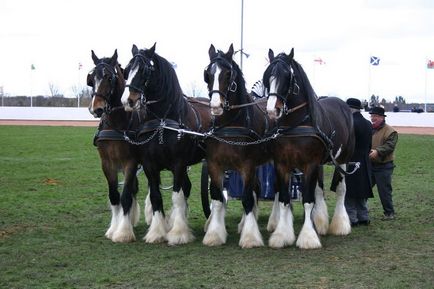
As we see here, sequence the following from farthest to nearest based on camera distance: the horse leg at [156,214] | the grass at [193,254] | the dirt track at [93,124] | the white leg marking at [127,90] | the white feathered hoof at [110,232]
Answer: the dirt track at [93,124] < the white feathered hoof at [110,232] < the horse leg at [156,214] < the white leg marking at [127,90] < the grass at [193,254]

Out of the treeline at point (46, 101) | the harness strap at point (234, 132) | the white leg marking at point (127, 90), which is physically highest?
the treeline at point (46, 101)

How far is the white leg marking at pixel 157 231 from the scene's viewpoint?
878cm

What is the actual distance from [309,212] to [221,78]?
6.46 feet

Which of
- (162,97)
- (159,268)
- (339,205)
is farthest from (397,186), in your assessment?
(159,268)

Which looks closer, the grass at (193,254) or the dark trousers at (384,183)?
the grass at (193,254)

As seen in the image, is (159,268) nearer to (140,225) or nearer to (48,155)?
(140,225)

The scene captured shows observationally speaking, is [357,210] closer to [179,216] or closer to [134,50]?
[179,216]

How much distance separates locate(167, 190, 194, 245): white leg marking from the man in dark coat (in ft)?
8.87

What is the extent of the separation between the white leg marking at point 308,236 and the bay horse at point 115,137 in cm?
218

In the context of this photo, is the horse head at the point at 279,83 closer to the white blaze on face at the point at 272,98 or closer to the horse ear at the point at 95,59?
the white blaze on face at the point at 272,98

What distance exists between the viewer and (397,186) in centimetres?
1455

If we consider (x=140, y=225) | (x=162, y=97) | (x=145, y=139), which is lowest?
(x=140, y=225)

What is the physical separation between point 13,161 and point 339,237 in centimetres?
1275

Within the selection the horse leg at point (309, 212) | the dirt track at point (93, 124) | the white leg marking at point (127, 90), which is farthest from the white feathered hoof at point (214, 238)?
the dirt track at point (93, 124)
